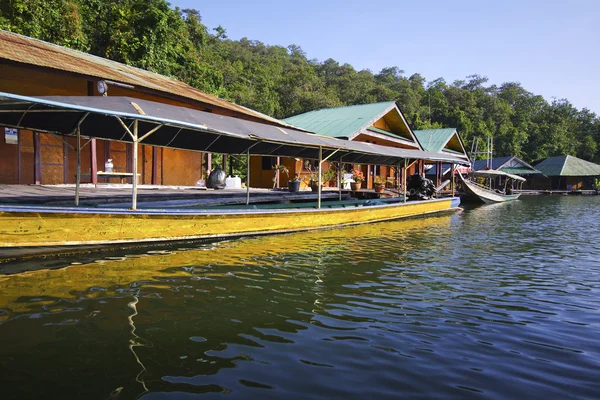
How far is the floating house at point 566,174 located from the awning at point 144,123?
1719 inches

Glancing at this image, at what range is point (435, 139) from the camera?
3141cm

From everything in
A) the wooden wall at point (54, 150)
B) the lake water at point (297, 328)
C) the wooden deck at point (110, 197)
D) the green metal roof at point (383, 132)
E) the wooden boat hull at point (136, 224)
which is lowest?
the lake water at point (297, 328)

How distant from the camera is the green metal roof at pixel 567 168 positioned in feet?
154

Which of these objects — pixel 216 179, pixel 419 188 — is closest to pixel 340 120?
pixel 419 188

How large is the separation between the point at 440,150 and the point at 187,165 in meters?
19.4

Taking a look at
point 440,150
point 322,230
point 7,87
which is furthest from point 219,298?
point 440,150

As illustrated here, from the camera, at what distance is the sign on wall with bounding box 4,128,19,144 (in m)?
12.7

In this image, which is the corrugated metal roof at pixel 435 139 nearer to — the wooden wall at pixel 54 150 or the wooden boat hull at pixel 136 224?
the wooden wall at pixel 54 150

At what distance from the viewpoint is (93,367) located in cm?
343

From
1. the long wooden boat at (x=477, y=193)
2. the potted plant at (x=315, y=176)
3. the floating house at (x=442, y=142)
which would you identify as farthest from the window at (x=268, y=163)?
the long wooden boat at (x=477, y=193)

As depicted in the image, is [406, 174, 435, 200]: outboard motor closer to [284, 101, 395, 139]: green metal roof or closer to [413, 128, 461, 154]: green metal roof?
[284, 101, 395, 139]: green metal roof

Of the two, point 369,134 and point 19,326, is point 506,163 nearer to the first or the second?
point 369,134

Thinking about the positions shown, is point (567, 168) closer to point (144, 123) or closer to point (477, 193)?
point (477, 193)

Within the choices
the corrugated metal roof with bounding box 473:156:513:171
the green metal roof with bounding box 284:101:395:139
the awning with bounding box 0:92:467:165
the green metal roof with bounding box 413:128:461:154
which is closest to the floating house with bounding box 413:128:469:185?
the green metal roof with bounding box 413:128:461:154
